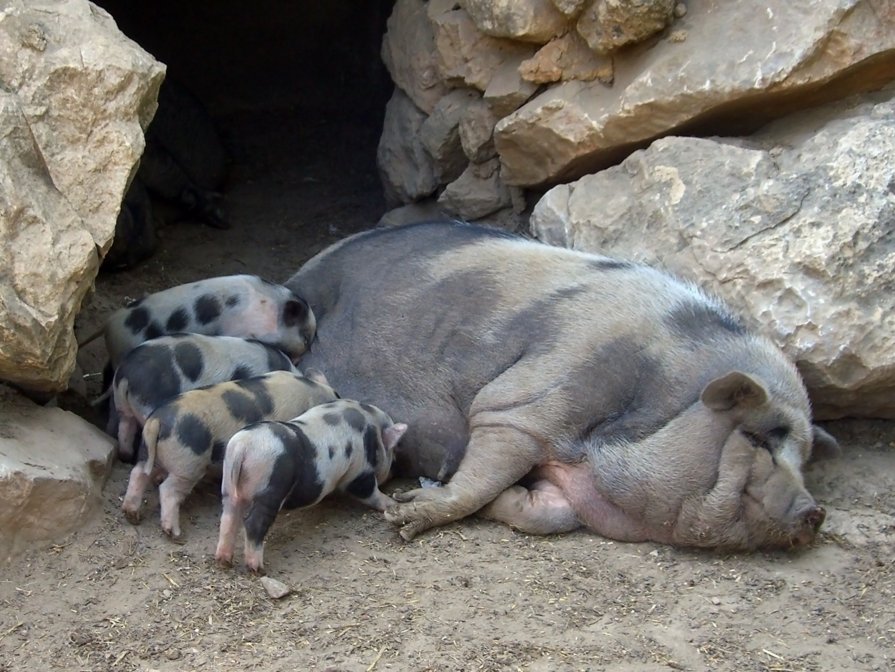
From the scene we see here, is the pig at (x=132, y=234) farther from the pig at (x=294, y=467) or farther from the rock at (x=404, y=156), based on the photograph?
the pig at (x=294, y=467)

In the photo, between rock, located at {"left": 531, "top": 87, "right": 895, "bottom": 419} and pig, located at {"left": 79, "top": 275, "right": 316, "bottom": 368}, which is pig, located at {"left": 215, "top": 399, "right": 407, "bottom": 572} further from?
rock, located at {"left": 531, "top": 87, "right": 895, "bottom": 419}

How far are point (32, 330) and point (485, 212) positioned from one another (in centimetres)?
279

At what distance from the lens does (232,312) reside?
5.32m

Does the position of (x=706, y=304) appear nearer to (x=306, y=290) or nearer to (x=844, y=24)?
(x=844, y=24)

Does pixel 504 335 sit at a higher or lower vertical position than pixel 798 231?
lower

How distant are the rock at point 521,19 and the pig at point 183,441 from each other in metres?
2.17

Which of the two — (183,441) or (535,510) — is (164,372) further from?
(535,510)

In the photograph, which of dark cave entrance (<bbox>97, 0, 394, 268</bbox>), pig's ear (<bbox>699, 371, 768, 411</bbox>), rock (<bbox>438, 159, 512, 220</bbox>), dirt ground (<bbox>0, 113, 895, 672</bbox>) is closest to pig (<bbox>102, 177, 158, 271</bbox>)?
dark cave entrance (<bbox>97, 0, 394, 268</bbox>)

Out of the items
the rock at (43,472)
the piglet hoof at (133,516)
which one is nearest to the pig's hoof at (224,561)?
the piglet hoof at (133,516)

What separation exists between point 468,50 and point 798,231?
Result: 2072 mm

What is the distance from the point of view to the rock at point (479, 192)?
6.03 meters

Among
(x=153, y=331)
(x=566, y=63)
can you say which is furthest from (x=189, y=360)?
(x=566, y=63)

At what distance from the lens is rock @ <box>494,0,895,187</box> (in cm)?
468

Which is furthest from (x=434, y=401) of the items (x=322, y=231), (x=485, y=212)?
(x=322, y=231)
